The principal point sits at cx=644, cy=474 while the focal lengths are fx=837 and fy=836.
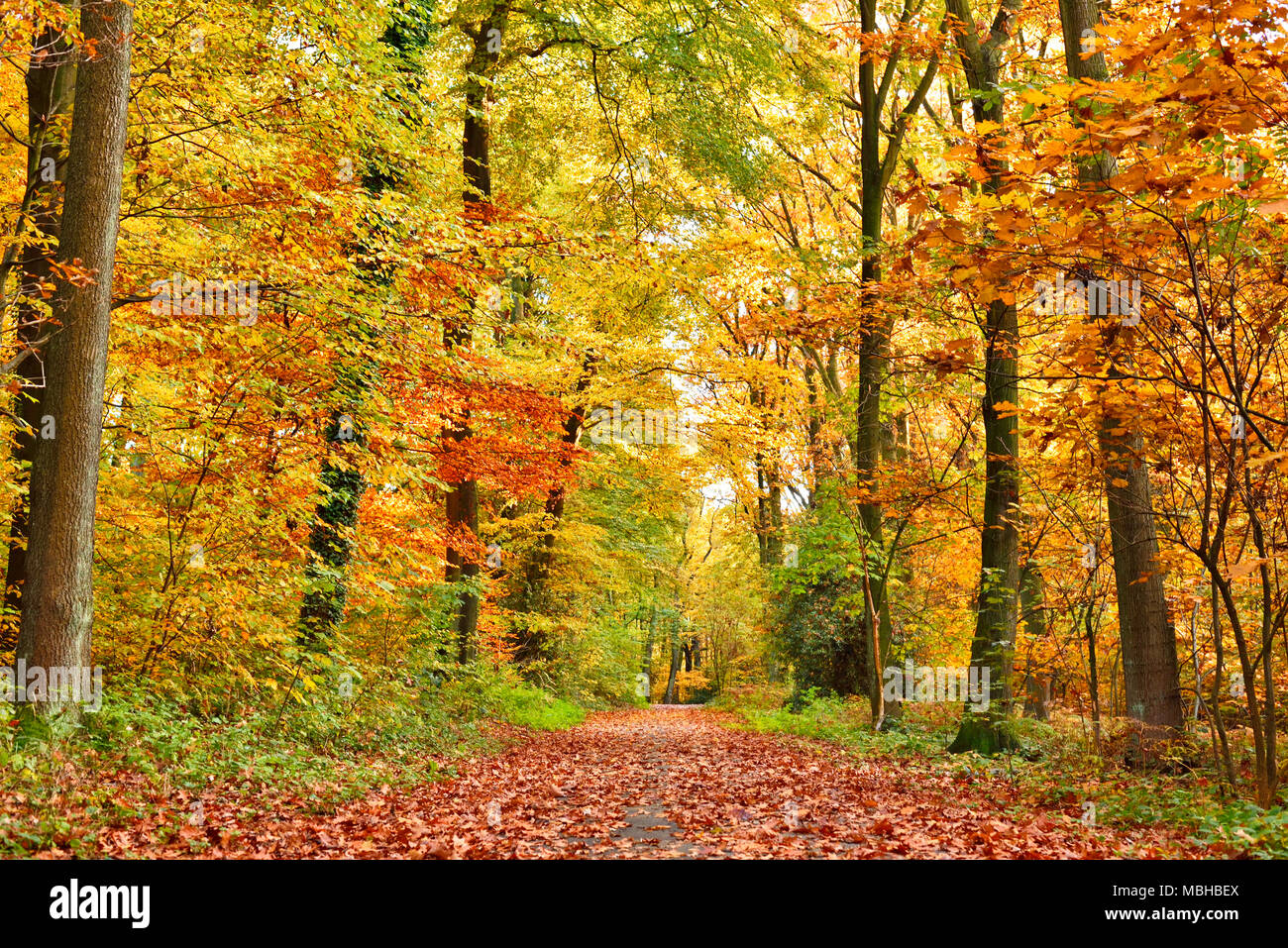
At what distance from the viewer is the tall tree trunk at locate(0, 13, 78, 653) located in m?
8.02

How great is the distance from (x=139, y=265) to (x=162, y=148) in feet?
5.21

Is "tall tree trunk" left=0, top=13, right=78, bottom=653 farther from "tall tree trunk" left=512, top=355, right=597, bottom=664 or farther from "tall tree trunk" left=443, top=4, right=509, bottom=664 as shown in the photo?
"tall tree trunk" left=512, top=355, right=597, bottom=664

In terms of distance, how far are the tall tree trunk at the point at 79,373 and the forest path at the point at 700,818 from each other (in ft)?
8.08

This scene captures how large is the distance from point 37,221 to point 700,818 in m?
8.80

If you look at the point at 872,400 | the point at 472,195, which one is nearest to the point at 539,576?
the point at 472,195

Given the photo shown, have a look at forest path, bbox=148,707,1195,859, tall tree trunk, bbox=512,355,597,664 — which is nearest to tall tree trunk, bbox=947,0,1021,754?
forest path, bbox=148,707,1195,859

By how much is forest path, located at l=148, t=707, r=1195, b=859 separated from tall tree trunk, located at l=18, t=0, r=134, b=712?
2.46m

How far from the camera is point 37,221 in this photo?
8617 mm

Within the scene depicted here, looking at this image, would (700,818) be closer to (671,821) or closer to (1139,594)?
(671,821)

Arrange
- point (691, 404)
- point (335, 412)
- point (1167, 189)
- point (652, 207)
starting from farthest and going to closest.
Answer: point (691, 404)
point (652, 207)
point (335, 412)
point (1167, 189)

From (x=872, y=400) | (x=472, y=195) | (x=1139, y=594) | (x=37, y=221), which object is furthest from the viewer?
(x=472, y=195)

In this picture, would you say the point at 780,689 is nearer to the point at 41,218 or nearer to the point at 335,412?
the point at 335,412

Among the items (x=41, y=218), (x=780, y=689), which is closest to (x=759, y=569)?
(x=780, y=689)
